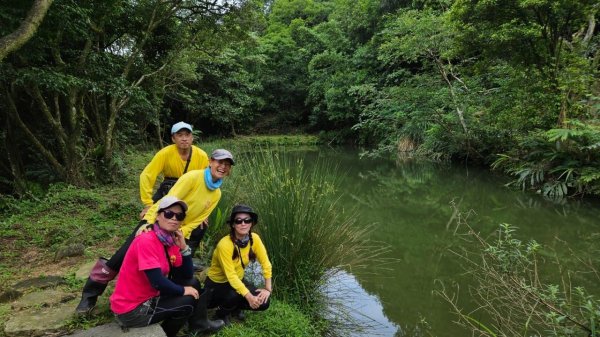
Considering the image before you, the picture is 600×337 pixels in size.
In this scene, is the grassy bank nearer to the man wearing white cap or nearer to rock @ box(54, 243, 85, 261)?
rock @ box(54, 243, 85, 261)

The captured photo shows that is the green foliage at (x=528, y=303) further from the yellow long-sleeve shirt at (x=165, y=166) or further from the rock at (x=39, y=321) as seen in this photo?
the rock at (x=39, y=321)

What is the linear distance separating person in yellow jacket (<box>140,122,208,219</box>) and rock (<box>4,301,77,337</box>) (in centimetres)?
82

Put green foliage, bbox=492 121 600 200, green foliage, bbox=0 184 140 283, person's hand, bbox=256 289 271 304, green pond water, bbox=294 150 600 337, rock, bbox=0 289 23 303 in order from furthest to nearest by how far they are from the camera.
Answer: green foliage, bbox=492 121 600 200
green foliage, bbox=0 184 140 283
green pond water, bbox=294 150 600 337
rock, bbox=0 289 23 303
person's hand, bbox=256 289 271 304

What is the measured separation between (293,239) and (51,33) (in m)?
4.35

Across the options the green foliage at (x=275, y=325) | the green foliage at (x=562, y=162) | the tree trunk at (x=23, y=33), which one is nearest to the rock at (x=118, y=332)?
the green foliage at (x=275, y=325)

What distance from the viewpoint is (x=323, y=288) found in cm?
346

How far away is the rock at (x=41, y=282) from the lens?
3.01 meters

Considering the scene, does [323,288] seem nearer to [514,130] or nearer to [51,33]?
[51,33]

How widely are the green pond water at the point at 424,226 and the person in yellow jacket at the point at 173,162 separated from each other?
162 centimetres

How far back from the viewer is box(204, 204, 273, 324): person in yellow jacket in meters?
2.58

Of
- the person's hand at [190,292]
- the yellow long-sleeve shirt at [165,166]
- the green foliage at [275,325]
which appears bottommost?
the green foliage at [275,325]

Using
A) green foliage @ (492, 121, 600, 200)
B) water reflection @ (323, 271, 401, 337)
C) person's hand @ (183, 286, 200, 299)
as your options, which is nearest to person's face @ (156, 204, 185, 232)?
person's hand @ (183, 286, 200, 299)

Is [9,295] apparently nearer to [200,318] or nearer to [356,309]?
[200,318]

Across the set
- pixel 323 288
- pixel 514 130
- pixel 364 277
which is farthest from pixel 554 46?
pixel 323 288
